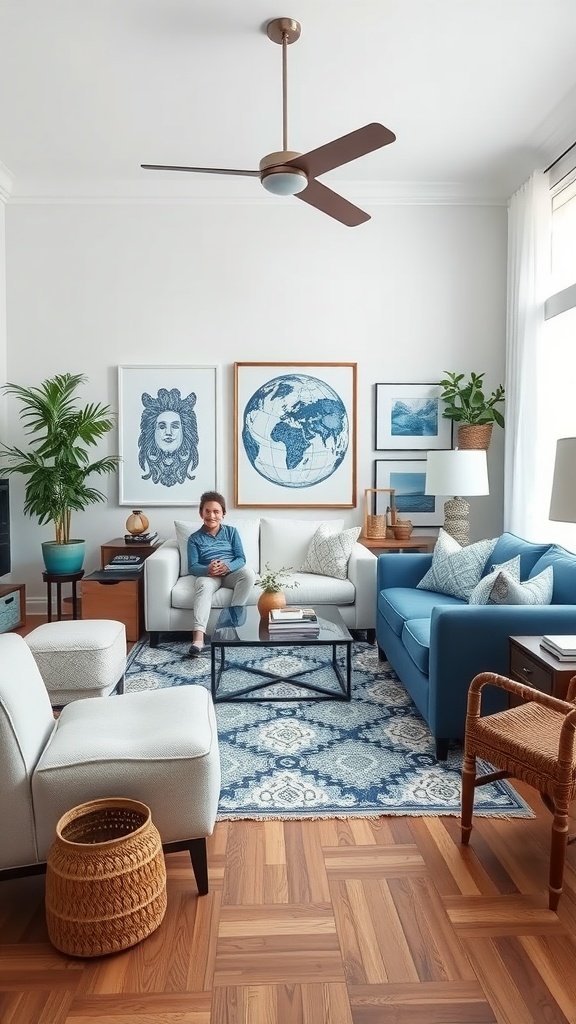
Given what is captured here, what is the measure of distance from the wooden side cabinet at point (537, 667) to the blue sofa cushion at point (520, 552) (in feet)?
2.69

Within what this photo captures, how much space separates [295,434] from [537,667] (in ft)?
11.1

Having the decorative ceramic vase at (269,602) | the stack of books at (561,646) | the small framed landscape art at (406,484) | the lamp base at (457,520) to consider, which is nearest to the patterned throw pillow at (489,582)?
the stack of books at (561,646)

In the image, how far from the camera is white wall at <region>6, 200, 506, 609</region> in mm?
5516

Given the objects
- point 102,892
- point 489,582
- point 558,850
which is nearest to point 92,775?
point 102,892

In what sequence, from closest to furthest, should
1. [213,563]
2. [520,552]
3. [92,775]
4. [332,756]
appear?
[92,775] < [332,756] < [520,552] < [213,563]

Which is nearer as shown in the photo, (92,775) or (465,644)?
(92,775)

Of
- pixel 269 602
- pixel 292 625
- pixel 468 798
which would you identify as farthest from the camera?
pixel 269 602

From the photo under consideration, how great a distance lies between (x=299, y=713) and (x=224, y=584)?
1486 millimetres

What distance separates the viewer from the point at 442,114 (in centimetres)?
434

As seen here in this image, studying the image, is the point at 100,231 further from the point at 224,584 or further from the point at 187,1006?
the point at 187,1006

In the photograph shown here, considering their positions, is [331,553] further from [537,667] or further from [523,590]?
[537,667]

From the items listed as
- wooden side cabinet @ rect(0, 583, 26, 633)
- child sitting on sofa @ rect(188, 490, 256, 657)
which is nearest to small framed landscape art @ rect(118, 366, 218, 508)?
child sitting on sofa @ rect(188, 490, 256, 657)

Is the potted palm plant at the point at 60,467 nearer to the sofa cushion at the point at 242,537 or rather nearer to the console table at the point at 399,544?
the sofa cushion at the point at 242,537

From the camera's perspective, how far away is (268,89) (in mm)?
4035
